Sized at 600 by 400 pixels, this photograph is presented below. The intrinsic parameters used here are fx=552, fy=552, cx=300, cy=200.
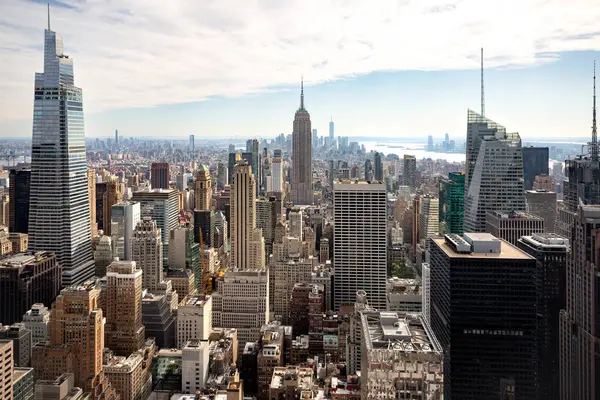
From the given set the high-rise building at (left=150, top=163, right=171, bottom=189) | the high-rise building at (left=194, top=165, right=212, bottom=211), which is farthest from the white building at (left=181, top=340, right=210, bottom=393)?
the high-rise building at (left=150, top=163, right=171, bottom=189)

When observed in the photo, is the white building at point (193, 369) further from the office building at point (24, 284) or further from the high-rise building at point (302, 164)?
the high-rise building at point (302, 164)

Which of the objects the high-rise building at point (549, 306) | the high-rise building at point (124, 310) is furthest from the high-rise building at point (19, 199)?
the high-rise building at point (549, 306)

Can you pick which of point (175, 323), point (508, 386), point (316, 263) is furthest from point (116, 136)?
point (508, 386)

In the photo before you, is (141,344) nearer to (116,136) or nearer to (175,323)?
(175,323)

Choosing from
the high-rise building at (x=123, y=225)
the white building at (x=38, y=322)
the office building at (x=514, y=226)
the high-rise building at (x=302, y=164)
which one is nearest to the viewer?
the white building at (x=38, y=322)

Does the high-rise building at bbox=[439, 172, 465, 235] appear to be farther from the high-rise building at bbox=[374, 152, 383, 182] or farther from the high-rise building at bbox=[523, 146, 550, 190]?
the high-rise building at bbox=[374, 152, 383, 182]

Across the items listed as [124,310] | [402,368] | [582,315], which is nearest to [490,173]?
[582,315]

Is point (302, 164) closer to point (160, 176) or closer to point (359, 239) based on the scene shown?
point (160, 176)
